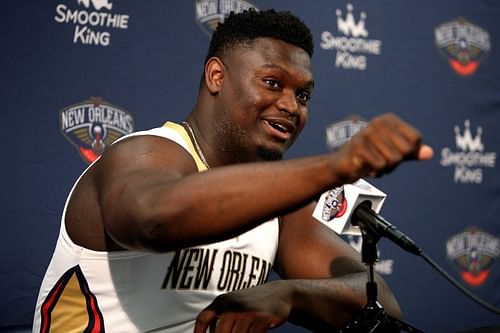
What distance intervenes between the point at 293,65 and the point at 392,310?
0.49 m

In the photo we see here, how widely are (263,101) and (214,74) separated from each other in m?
0.17

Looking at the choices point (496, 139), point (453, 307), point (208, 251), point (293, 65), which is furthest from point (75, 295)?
point (496, 139)

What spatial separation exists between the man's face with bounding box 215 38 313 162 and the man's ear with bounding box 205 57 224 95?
0.03 meters

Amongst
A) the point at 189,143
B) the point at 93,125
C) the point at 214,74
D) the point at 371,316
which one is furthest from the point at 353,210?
the point at 93,125

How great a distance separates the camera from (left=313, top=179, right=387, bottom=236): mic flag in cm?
105

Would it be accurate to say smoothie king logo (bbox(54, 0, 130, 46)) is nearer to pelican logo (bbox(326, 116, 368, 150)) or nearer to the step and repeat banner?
the step and repeat banner

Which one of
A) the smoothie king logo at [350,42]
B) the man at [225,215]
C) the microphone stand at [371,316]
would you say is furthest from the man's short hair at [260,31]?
the smoothie king logo at [350,42]

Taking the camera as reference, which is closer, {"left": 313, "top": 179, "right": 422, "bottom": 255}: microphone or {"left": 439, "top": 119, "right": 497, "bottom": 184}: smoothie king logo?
{"left": 313, "top": 179, "right": 422, "bottom": 255}: microphone

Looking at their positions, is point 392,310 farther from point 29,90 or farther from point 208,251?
point 29,90

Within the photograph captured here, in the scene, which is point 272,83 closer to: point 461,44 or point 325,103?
point 325,103

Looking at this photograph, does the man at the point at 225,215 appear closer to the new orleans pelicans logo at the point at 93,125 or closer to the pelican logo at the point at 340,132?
the new orleans pelicans logo at the point at 93,125

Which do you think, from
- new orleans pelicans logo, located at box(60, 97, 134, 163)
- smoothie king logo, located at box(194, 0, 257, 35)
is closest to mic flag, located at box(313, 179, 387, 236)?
new orleans pelicans logo, located at box(60, 97, 134, 163)

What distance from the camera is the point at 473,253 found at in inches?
94.0

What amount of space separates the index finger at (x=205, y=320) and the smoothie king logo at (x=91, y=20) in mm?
1113
